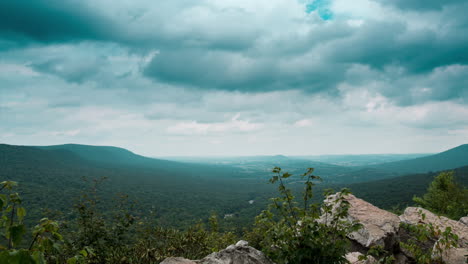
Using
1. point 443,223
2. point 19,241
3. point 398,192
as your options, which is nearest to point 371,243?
point 443,223

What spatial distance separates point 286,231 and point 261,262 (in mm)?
1154

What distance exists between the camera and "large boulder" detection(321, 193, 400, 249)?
8727 millimetres

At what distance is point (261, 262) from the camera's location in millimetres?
5711

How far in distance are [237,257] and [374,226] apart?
6408mm

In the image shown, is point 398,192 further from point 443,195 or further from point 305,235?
point 305,235

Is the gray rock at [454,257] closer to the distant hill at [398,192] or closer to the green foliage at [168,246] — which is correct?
the green foliage at [168,246]

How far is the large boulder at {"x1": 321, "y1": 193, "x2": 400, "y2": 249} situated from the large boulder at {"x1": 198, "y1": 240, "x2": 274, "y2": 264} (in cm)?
311

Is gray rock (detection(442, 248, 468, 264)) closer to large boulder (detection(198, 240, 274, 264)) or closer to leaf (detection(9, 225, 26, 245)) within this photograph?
large boulder (detection(198, 240, 274, 264))

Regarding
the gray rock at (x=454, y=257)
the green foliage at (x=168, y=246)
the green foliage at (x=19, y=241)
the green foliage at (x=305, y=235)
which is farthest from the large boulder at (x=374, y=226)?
the green foliage at (x=19, y=241)

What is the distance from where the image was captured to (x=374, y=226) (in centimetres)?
949

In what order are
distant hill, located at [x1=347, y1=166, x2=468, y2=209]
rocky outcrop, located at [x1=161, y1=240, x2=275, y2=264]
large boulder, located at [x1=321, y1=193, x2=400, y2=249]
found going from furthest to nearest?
distant hill, located at [x1=347, y1=166, x2=468, y2=209] → large boulder, located at [x1=321, y1=193, x2=400, y2=249] → rocky outcrop, located at [x1=161, y1=240, x2=275, y2=264]

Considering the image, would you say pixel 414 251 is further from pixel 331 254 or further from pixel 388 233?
pixel 331 254

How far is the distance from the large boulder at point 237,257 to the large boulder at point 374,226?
311 cm

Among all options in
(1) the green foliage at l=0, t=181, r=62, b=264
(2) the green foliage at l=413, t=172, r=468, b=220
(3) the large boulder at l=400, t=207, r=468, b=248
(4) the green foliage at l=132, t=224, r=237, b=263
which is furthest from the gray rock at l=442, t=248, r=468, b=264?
(2) the green foliage at l=413, t=172, r=468, b=220
